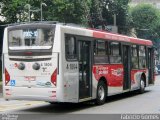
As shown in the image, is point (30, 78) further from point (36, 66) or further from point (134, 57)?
point (134, 57)

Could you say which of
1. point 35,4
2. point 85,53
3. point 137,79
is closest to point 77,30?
point 85,53

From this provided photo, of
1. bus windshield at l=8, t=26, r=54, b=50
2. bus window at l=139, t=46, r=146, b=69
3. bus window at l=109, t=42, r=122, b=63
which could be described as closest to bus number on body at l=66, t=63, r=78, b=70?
bus windshield at l=8, t=26, r=54, b=50

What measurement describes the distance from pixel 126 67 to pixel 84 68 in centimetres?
490

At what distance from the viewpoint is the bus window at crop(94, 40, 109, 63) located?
1680 centimetres

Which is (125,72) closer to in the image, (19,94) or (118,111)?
(118,111)

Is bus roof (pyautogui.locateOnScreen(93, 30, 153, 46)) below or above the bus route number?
above

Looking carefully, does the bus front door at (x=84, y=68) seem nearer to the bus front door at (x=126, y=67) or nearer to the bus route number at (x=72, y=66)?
the bus route number at (x=72, y=66)

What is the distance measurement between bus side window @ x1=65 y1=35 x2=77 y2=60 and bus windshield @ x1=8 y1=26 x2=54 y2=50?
59cm

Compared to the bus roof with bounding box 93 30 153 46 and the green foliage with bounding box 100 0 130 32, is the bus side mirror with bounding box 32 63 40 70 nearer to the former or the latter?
the bus roof with bounding box 93 30 153 46

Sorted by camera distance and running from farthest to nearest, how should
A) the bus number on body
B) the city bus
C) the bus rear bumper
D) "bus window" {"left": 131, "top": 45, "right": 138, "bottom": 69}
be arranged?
"bus window" {"left": 131, "top": 45, "right": 138, "bottom": 69} < the bus number on body < the city bus < the bus rear bumper

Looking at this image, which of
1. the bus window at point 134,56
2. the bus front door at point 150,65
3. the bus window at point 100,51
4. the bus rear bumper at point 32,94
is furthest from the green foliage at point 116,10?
the bus rear bumper at point 32,94

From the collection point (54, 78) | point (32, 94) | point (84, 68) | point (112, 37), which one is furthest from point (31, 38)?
point (112, 37)

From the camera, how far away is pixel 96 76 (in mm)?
16656

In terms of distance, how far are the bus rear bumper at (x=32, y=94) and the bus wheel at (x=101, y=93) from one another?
3.04 metres
